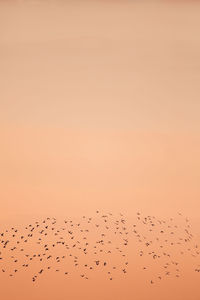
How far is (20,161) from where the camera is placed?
2346mm

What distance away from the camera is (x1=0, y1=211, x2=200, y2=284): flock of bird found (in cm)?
221

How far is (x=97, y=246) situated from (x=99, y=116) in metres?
0.94

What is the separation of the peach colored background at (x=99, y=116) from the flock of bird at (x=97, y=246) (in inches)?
2.9

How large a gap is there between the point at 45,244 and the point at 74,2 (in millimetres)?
1881

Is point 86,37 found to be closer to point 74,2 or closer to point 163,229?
point 74,2

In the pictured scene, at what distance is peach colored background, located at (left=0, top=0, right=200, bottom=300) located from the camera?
2.29 metres

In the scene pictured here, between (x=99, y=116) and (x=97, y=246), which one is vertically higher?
(x=99, y=116)

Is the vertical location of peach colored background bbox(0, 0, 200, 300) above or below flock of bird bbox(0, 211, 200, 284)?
above

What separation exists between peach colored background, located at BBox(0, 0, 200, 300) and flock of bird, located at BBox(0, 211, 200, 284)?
2.9 inches

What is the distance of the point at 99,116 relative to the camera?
7.98 feet

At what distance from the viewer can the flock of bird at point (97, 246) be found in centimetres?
221

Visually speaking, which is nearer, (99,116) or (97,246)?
(97,246)

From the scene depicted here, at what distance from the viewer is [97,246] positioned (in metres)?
2.26

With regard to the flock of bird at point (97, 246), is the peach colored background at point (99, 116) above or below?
above
